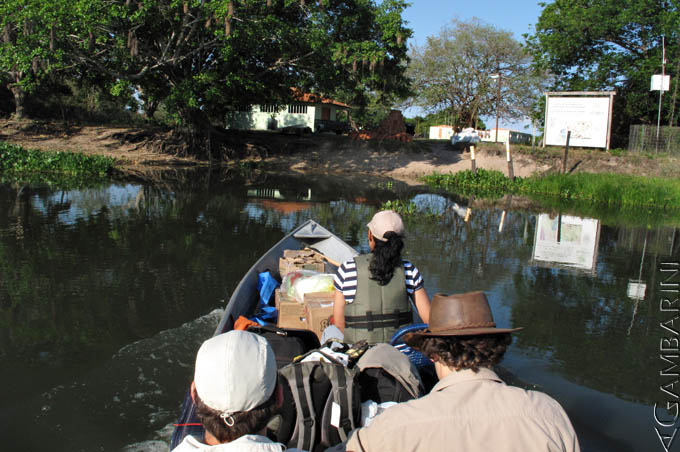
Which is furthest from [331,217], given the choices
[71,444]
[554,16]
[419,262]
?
[554,16]

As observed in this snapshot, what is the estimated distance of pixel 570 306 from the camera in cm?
765

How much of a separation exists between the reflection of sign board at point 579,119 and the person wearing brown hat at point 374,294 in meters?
22.8

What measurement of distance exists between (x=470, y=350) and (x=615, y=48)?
99.7 ft

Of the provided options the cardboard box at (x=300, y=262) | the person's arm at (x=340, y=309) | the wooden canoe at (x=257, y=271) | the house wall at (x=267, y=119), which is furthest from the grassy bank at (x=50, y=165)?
the house wall at (x=267, y=119)

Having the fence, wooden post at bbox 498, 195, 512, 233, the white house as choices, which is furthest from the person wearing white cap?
the white house

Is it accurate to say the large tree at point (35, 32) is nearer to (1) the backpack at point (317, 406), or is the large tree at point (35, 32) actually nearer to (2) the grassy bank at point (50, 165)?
(2) the grassy bank at point (50, 165)

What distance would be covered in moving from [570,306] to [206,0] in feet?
62.8

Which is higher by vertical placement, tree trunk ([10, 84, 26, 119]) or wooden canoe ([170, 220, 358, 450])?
tree trunk ([10, 84, 26, 119])

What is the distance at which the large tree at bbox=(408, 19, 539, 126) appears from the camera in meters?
45.5

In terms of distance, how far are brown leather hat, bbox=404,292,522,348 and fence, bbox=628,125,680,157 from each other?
25298 millimetres

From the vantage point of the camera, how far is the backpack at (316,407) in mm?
2715

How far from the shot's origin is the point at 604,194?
1991cm

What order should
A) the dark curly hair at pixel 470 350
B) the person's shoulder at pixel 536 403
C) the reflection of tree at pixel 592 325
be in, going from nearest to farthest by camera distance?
the person's shoulder at pixel 536 403, the dark curly hair at pixel 470 350, the reflection of tree at pixel 592 325

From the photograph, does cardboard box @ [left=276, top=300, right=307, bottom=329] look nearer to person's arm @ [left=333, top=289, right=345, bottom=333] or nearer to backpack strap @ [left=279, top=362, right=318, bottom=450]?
person's arm @ [left=333, top=289, right=345, bottom=333]
